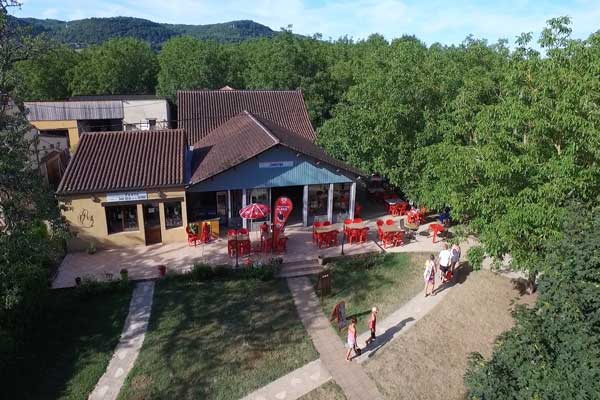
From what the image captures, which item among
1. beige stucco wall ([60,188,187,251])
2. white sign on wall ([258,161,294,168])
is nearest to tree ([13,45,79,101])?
beige stucco wall ([60,188,187,251])

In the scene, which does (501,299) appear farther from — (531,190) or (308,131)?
(308,131)

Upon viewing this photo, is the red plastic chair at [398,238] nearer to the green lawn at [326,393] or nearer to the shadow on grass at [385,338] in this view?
the shadow on grass at [385,338]

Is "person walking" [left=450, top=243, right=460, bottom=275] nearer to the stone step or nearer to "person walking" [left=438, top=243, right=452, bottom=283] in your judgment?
"person walking" [left=438, top=243, right=452, bottom=283]

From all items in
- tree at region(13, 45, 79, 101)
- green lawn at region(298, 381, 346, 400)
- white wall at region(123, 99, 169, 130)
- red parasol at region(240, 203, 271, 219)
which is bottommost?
green lawn at region(298, 381, 346, 400)

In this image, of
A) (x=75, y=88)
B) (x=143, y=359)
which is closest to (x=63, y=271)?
(x=143, y=359)

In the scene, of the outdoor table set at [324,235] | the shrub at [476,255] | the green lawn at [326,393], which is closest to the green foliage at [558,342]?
the green lawn at [326,393]

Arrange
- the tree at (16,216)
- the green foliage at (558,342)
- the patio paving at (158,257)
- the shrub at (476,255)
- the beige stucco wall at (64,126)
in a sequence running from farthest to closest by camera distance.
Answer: the beige stucco wall at (64,126)
the patio paving at (158,257)
the shrub at (476,255)
the tree at (16,216)
the green foliage at (558,342)
